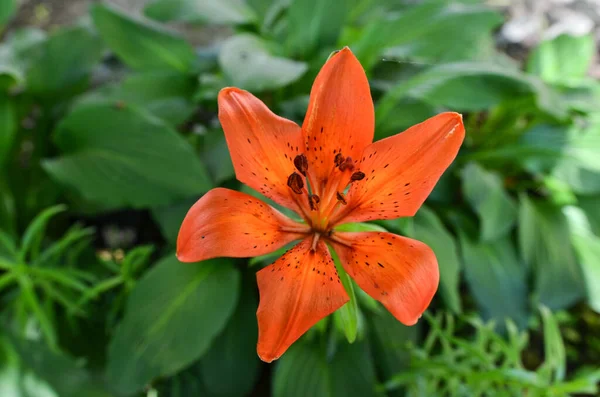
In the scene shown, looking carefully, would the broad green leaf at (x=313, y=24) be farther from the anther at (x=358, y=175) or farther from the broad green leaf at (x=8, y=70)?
the anther at (x=358, y=175)

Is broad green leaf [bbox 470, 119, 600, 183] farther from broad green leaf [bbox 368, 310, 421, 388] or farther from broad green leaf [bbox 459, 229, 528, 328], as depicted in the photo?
broad green leaf [bbox 368, 310, 421, 388]

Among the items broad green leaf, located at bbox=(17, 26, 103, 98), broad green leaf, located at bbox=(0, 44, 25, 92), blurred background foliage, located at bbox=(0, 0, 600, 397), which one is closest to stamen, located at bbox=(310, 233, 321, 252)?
blurred background foliage, located at bbox=(0, 0, 600, 397)

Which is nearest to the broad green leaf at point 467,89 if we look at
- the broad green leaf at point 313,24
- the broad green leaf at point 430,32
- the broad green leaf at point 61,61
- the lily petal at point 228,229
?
the broad green leaf at point 430,32

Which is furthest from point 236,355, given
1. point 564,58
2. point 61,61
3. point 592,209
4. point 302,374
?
point 564,58

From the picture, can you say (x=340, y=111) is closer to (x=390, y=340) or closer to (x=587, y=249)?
(x=390, y=340)

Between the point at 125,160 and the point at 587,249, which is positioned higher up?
the point at 125,160

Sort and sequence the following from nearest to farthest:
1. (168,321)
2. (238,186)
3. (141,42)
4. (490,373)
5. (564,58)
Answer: (490,373)
(168,321)
(238,186)
(141,42)
(564,58)

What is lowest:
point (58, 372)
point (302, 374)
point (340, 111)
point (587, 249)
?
point (58, 372)
